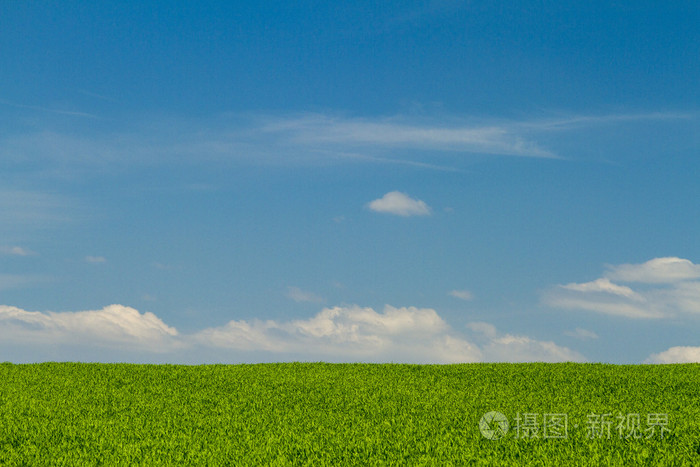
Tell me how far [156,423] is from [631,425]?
10607 mm

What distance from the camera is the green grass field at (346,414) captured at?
40.1ft

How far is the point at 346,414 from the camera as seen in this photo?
53.6 ft

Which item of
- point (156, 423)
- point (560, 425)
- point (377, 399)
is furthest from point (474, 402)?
point (156, 423)

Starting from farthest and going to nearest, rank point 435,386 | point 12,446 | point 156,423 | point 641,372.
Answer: point 641,372 → point 435,386 → point 156,423 → point 12,446

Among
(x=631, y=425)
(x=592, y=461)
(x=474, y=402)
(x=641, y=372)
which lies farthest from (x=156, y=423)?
(x=641, y=372)

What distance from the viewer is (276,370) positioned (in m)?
23.8

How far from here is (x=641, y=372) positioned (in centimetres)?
2334

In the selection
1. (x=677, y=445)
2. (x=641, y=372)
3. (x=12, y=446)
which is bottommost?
(x=12, y=446)

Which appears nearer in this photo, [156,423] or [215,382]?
[156,423]

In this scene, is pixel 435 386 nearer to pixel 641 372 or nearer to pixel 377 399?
pixel 377 399

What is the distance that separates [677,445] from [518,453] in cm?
307

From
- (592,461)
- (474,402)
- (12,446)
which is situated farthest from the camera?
(474,402)

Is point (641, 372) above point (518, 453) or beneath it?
above

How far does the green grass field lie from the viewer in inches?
481
